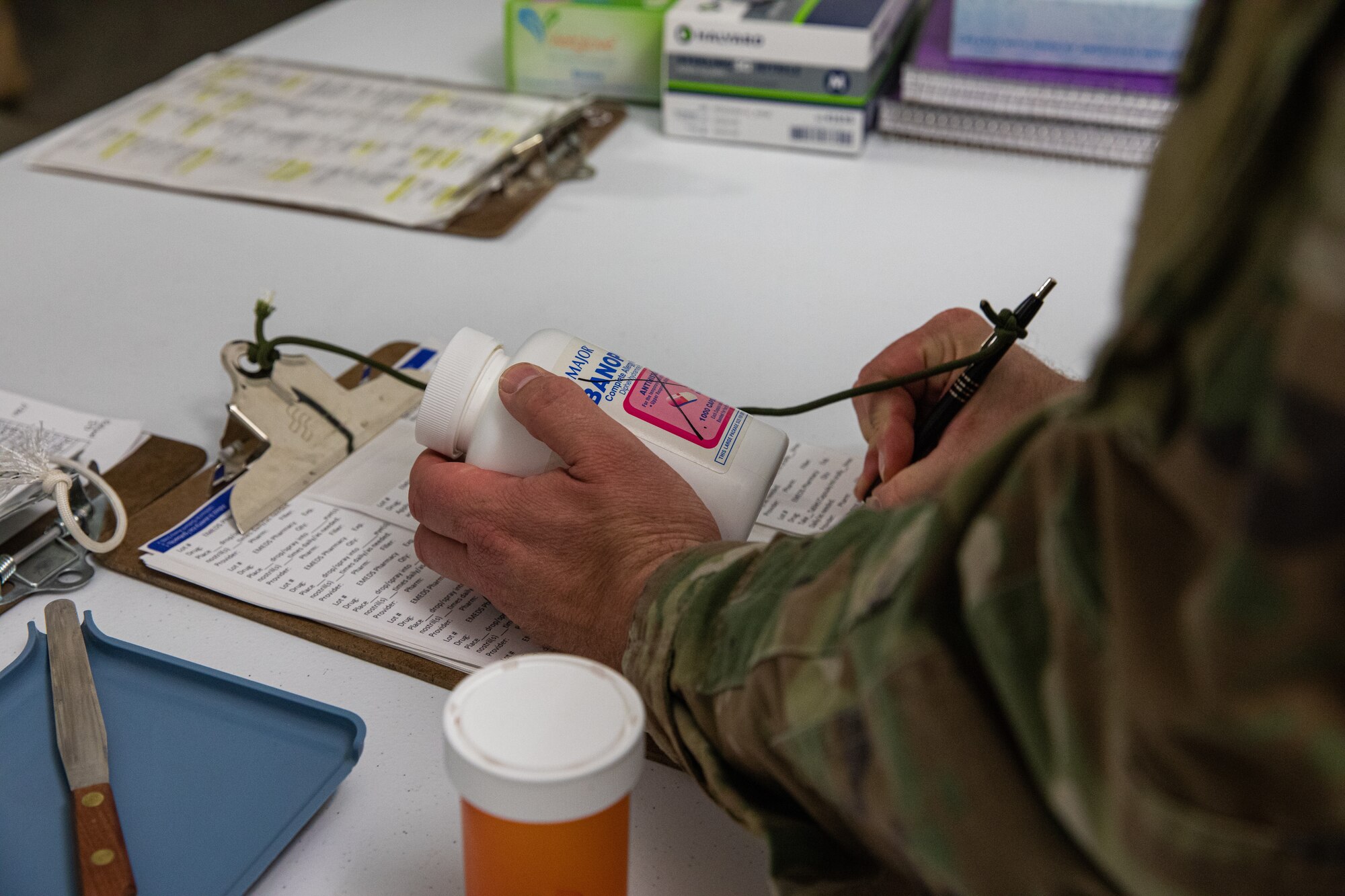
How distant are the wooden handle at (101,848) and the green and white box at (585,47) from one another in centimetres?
105

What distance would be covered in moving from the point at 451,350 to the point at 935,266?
596 millimetres

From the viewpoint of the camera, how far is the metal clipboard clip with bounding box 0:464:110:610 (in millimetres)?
669

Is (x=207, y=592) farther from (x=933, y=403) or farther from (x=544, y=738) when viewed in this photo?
(x=933, y=403)

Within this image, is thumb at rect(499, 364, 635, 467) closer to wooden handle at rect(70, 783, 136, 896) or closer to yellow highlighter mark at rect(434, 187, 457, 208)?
wooden handle at rect(70, 783, 136, 896)

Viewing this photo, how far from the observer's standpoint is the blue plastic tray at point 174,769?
0.51 metres

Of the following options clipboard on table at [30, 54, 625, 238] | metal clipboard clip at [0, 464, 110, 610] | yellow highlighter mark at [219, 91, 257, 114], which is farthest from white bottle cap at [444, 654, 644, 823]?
yellow highlighter mark at [219, 91, 257, 114]

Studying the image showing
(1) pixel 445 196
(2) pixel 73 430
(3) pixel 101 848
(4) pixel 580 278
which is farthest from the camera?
(1) pixel 445 196

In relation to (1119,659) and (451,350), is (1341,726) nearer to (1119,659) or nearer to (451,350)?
(1119,659)

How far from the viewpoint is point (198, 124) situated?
1290 millimetres

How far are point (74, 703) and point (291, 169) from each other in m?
0.77

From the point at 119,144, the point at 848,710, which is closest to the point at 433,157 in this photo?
the point at 119,144

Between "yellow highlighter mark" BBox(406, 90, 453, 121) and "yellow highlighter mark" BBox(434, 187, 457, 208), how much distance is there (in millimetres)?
186

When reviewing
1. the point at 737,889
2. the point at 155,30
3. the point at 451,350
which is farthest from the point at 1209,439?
the point at 155,30

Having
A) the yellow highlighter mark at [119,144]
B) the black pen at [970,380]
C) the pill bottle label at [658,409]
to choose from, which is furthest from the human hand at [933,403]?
the yellow highlighter mark at [119,144]
